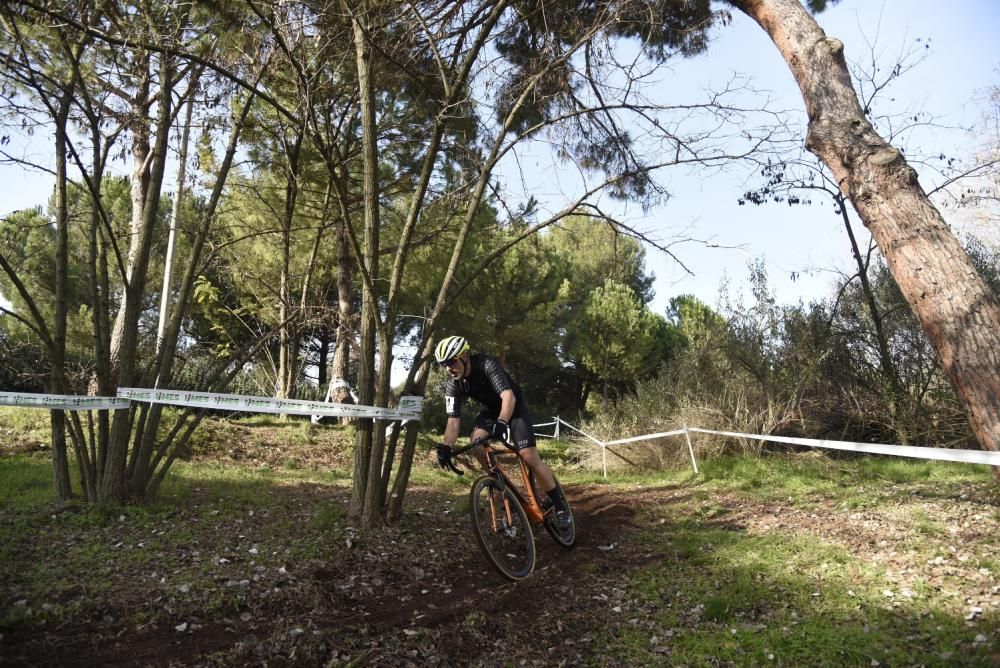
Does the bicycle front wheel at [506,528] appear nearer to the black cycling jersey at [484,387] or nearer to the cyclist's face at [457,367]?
the black cycling jersey at [484,387]

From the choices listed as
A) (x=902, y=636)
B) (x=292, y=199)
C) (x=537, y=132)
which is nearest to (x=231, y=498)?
(x=292, y=199)

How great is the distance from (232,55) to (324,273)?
1262 cm

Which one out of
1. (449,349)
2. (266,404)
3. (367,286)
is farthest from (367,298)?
(266,404)

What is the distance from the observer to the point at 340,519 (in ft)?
19.0

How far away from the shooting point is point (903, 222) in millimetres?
5879

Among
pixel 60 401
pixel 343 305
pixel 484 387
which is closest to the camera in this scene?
pixel 484 387

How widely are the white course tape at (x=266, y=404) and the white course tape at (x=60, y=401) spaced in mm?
160

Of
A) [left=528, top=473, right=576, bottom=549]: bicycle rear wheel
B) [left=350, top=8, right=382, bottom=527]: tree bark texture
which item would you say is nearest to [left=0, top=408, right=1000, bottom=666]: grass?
[left=350, top=8, right=382, bottom=527]: tree bark texture

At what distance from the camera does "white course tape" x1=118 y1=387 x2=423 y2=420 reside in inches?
224

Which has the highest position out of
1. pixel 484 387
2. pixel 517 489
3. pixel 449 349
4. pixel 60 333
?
pixel 60 333

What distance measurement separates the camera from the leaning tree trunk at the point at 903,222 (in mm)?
5309

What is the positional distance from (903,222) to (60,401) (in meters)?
7.64

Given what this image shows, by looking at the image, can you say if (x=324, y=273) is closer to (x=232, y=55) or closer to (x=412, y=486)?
(x=412, y=486)

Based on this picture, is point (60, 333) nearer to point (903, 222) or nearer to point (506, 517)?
point (506, 517)
